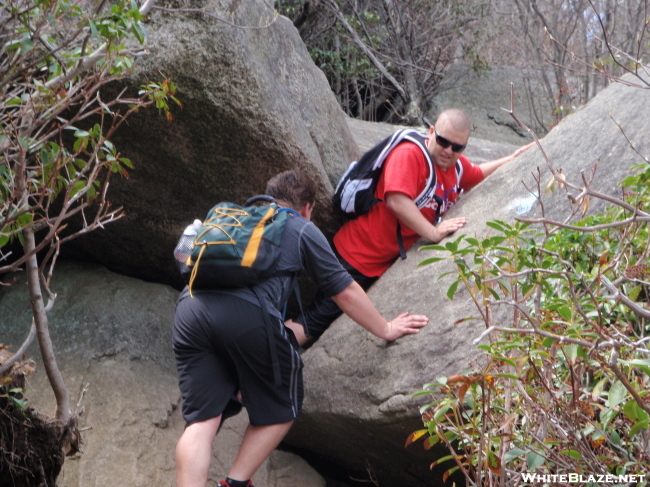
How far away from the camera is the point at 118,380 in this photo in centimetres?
464

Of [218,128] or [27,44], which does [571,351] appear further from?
[218,128]

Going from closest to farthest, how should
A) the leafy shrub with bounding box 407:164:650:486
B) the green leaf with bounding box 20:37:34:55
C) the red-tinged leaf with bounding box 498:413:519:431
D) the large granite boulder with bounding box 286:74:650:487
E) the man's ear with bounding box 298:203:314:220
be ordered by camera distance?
the leafy shrub with bounding box 407:164:650:486 → the red-tinged leaf with bounding box 498:413:519:431 → the green leaf with bounding box 20:37:34:55 → the large granite boulder with bounding box 286:74:650:487 → the man's ear with bounding box 298:203:314:220

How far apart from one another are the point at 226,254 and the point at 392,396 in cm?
109

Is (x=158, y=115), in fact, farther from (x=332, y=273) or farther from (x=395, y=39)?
(x=395, y=39)

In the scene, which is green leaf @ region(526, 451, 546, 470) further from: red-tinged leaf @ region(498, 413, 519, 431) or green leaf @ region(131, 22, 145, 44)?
green leaf @ region(131, 22, 145, 44)

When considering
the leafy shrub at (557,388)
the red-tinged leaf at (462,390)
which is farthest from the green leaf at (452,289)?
the red-tinged leaf at (462,390)

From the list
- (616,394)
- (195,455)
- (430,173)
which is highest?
(616,394)

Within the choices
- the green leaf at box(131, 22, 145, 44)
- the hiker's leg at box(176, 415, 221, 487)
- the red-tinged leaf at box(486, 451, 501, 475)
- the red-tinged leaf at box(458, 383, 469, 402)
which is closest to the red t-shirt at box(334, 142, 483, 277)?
the hiker's leg at box(176, 415, 221, 487)

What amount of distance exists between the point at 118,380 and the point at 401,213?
2012mm

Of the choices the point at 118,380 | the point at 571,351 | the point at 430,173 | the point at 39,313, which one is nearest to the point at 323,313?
the point at 430,173

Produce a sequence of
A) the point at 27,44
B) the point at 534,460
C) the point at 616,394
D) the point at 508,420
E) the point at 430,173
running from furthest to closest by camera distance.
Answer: the point at 430,173 → the point at 27,44 → the point at 508,420 → the point at 534,460 → the point at 616,394

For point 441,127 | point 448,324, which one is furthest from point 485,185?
point 448,324

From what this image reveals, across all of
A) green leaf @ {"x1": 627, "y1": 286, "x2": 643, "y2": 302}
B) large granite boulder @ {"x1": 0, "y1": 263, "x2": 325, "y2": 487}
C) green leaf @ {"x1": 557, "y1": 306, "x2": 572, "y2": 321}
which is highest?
green leaf @ {"x1": 557, "y1": 306, "x2": 572, "y2": 321}

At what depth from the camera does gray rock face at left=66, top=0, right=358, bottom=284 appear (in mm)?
4203
